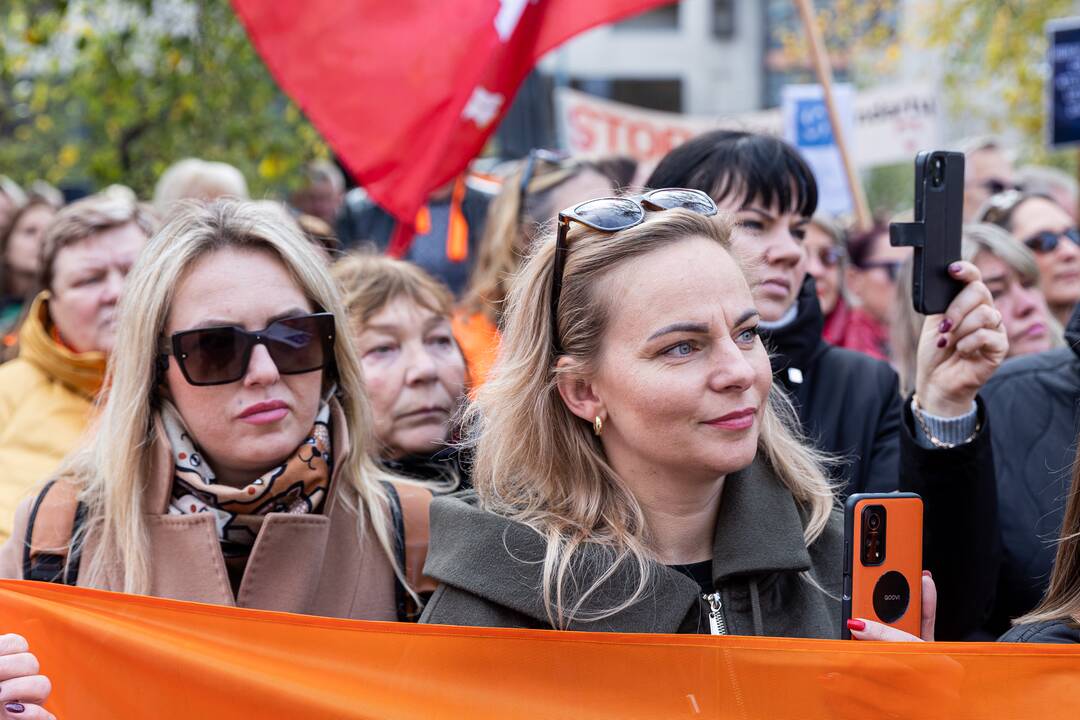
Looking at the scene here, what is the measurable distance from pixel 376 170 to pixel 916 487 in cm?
306

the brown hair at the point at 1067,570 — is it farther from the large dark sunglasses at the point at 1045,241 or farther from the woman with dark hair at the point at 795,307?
the large dark sunglasses at the point at 1045,241

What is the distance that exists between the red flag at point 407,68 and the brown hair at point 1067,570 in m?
3.20

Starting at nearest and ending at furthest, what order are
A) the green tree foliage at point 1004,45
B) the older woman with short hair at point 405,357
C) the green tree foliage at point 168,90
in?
the older woman with short hair at point 405,357 < the green tree foliage at point 168,90 < the green tree foliage at point 1004,45

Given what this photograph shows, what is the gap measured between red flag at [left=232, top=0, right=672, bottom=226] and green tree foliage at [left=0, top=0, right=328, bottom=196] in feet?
12.1

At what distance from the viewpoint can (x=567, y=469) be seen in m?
2.68

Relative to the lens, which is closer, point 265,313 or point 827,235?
point 265,313

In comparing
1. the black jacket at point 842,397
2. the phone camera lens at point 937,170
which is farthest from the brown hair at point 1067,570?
the black jacket at point 842,397

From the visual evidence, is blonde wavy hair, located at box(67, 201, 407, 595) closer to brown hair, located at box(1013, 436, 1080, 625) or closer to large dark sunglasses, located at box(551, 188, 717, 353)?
large dark sunglasses, located at box(551, 188, 717, 353)

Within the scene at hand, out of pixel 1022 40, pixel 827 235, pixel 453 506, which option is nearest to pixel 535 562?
pixel 453 506

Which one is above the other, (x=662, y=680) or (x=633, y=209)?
(x=633, y=209)

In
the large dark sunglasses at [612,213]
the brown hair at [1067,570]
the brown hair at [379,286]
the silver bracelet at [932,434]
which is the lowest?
the brown hair at [1067,570]

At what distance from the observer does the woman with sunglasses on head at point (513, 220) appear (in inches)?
182

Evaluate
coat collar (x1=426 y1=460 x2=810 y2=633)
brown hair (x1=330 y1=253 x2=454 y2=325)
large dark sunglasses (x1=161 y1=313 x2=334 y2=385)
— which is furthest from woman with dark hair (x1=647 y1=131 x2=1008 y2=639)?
large dark sunglasses (x1=161 y1=313 x2=334 y2=385)

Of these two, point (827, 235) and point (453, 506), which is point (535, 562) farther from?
point (827, 235)
